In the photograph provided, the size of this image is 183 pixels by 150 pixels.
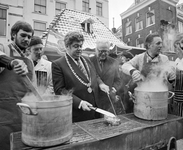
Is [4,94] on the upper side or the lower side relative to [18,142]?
upper

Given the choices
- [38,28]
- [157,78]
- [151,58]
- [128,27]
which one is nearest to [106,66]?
[151,58]

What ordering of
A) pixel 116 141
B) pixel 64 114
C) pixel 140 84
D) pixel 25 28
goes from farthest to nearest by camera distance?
pixel 140 84 → pixel 25 28 → pixel 116 141 → pixel 64 114

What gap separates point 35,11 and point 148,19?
42.2ft

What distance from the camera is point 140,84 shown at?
197cm

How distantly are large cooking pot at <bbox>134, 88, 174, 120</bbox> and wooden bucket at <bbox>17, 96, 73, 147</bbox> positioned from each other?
3.28 ft

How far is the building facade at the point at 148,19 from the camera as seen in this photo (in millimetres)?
15195

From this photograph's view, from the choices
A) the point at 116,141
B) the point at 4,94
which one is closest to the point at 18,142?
the point at 4,94

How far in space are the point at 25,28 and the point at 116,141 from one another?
1.64 m

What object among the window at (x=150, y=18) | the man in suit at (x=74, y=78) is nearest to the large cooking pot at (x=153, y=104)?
the man in suit at (x=74, y=78)

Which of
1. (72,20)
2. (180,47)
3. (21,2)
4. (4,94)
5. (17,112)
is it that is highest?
(21,2)

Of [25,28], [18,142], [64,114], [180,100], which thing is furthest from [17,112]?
[180,100]

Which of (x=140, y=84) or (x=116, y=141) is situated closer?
(x=116, y=141)

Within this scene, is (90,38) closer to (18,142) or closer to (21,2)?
(21,2)

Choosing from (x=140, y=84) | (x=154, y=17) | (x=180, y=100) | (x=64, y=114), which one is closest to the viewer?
(x=64, y=114)
